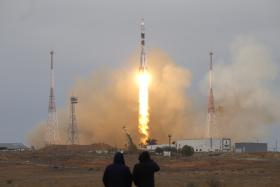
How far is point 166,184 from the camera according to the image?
35219 mm

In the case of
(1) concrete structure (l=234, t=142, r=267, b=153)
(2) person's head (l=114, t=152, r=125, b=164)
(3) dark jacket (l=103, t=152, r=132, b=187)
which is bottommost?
(1) concrete structure (l=234, t=142, r=267, b=153)

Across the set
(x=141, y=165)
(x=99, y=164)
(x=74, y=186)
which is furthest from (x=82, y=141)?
(x=141, y=165)

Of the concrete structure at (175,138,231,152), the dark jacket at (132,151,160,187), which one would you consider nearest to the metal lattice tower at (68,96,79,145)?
the concrete structure at (175,138,231,152)

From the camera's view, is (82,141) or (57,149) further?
(82,141)

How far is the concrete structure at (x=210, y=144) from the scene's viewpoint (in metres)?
112

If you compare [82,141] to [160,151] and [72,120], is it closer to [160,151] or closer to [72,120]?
[72,120]

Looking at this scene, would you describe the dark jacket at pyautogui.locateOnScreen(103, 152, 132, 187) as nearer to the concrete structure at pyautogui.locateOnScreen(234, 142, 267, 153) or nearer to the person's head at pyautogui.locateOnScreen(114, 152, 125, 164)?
the person's head at pyautogui.locateOnScreen(114, 152, 125, 164)

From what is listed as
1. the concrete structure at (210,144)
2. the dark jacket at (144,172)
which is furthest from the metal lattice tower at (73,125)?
the dark jacket at (144,172)

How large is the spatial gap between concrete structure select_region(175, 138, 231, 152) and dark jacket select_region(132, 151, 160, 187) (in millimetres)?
97082

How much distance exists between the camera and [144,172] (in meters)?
14.3

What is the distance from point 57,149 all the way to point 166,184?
216 feet

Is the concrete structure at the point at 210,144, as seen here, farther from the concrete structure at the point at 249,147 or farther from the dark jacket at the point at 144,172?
the dark jacket at the point at 144,172

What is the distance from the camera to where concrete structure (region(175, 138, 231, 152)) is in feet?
367

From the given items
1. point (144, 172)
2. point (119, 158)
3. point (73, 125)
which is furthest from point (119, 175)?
point (73, 125)
